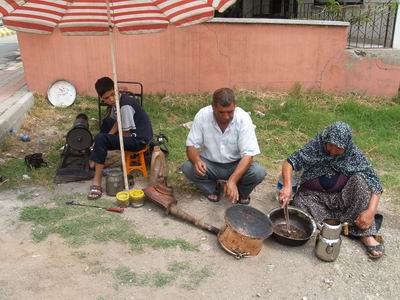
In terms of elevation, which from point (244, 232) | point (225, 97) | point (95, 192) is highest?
point (225, 97)

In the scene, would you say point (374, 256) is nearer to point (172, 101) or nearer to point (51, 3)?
point (51, 3)

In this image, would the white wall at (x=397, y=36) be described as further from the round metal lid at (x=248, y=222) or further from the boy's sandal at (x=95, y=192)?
the boy's sandal at (x=95, y=192)

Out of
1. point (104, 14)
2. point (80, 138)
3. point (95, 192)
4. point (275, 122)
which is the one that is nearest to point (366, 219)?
point (95, 192)

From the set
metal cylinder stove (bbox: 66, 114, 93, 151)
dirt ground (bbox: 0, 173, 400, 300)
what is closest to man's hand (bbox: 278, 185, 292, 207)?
dirt ground (bbox: 0, 173, 400, 300)

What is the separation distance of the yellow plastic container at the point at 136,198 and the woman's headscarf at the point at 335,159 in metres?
1.46

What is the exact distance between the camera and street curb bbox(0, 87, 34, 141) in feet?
A: 17.6

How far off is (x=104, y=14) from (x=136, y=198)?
1.79 meters

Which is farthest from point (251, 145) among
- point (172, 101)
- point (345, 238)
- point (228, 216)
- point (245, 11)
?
point (245, 11)

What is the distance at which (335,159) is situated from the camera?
3414 millimetres

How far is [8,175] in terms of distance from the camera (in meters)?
4.39

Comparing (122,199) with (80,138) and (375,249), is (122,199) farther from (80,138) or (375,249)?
(375,249)

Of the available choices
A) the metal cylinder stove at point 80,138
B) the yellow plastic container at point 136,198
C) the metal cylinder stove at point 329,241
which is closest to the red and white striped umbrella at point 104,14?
the yellow plastic container at point 136,198

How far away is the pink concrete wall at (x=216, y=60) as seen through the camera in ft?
22.6

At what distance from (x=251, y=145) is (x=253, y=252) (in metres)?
1.01
